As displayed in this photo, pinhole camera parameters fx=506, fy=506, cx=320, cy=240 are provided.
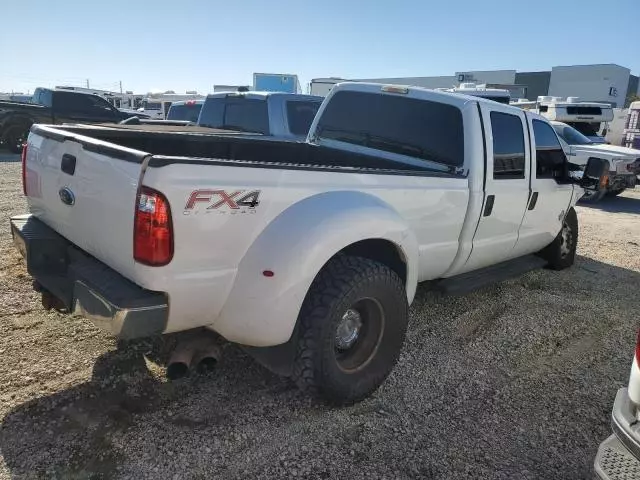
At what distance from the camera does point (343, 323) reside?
2.96 metres

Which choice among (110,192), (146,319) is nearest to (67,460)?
(146,319)

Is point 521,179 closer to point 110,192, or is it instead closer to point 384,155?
point 384,155

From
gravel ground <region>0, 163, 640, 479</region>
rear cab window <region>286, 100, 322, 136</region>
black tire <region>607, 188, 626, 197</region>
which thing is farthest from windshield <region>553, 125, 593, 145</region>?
gravel ground <region>0, 163, 640, 479</region>

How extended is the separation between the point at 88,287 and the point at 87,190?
501 millimetres

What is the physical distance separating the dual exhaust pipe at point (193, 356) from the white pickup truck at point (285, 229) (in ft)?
0.50

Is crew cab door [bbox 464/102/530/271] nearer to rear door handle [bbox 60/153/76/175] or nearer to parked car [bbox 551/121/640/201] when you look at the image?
rear door handle [bbox 60/153/76/175]

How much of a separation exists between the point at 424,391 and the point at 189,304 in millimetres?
1640

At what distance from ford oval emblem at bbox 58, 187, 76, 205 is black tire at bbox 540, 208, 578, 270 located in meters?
4.87

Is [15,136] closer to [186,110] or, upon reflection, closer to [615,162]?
[186,110]

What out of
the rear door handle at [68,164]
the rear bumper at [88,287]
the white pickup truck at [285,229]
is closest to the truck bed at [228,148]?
the white pickup truck at [285,229]

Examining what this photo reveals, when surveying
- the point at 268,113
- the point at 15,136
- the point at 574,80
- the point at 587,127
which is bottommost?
the point at 15,136

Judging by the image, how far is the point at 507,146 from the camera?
414cm

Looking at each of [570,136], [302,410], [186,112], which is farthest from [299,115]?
[570,136]

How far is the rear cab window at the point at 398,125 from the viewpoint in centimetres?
387
